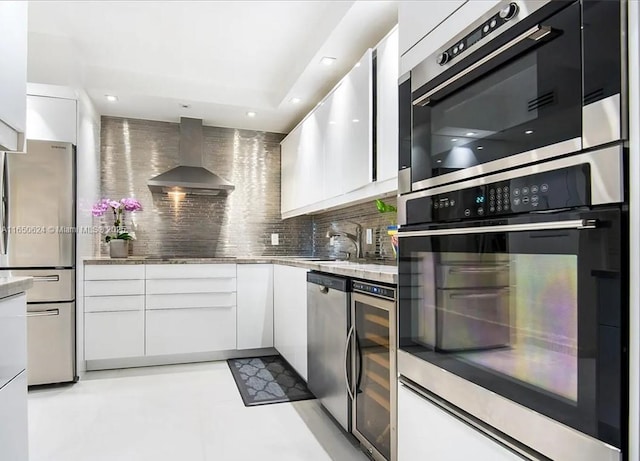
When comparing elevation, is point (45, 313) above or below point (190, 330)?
above

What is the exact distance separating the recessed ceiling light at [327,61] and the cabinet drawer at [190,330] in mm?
2232

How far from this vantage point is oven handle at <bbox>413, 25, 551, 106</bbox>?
0.90m

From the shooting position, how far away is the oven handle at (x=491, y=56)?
899 millimetres

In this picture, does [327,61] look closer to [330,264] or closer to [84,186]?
[330,264]

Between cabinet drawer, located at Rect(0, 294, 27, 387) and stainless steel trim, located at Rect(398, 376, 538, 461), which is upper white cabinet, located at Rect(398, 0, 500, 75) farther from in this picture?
Answer: cabinet drawer, located at Rect(0, 294, 27, 387)

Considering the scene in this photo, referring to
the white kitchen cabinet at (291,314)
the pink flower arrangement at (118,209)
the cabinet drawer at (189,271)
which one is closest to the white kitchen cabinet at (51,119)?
the pink flower arrangement at (118,209)

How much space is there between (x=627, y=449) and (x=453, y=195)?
2.25 feet

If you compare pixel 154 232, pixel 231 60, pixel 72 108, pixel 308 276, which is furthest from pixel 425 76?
pixel 154 232

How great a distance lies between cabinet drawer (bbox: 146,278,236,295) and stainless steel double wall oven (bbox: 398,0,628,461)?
2644mm

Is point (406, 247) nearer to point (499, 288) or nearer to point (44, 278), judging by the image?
point (499, 288)

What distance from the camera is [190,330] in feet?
12.1

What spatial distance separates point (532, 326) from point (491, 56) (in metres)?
0.66

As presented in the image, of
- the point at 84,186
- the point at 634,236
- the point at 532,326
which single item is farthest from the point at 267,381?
the point at 634,236

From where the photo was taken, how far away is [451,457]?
118cm
